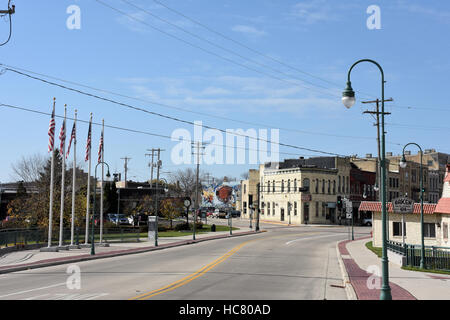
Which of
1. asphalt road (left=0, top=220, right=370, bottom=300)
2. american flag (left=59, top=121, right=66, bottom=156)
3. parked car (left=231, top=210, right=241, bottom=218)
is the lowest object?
parked car (left=231, top=210, right=241, bottom=218)

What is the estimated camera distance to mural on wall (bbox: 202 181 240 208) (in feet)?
458

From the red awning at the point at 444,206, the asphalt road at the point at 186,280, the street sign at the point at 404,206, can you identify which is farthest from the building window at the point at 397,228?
the asphalt road at the point at 186,280

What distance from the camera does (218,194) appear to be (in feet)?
466

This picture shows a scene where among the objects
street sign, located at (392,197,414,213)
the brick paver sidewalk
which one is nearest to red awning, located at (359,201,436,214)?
street sign, located at (392,197,414,213)

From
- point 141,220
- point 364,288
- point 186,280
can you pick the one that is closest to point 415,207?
point 364,288

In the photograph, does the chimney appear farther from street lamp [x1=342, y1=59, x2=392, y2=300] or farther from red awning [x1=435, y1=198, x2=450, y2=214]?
street lamp [x1=342, y1=59, x2=392, y2=300]

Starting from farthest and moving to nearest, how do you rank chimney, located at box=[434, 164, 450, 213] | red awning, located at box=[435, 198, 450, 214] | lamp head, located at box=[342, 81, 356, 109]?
1. chimney, located at box=[434, 164, 450, 213]
2. red awning, located at box=[435, 198, 450, 214]
3. lamp head, located at box=[342, 81, 356, 109]

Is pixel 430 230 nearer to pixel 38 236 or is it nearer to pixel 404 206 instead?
pixel 404 206

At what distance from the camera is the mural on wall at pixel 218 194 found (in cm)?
13975

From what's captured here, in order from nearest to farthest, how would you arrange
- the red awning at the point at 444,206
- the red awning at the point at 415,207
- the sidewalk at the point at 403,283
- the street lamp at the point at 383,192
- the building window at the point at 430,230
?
the street lamp at the point at 383,192
the sidewalk at the point at 403,283
the red awning at the point at 444,206
the red awning at the point at 415,207
the building window at the point at 430,230

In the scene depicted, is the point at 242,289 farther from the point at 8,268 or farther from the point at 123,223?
the point at 123,223

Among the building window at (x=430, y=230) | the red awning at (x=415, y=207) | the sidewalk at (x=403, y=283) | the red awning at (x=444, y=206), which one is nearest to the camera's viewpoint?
the sidewalk at (x=403, y=283)

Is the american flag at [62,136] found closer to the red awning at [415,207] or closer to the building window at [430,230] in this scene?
the red awning at [415,207]
